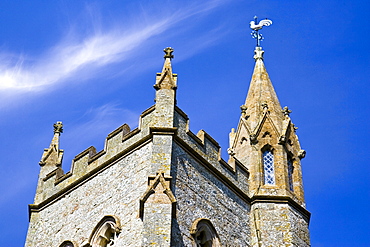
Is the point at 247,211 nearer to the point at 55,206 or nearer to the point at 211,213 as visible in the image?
the point at 211,213

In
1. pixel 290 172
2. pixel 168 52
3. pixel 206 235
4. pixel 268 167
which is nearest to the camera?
pixel 206 235

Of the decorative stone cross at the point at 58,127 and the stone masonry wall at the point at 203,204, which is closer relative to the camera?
the stone masonry wall at the point at 203,204

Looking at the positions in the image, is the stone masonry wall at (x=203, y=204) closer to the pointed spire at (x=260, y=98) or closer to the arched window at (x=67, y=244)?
the arched window at (x=67, y=244)

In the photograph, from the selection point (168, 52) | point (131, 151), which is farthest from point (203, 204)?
point (168, 52)

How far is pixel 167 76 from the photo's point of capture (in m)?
30.8

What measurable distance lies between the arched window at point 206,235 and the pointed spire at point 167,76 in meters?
4.00

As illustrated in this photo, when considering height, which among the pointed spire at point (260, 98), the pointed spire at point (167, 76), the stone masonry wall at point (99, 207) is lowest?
the stone masonry wall at point (99, 207)

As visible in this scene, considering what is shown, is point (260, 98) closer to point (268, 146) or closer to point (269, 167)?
point (268, 146)

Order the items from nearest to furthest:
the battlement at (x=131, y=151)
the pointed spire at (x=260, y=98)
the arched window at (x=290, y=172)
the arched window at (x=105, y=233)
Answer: the arched window at (x=105, y=233) < the battlement at (x=131, y=151) < the arched window at (x=290, y=172) < the pointed spire at (x=260, y=98)

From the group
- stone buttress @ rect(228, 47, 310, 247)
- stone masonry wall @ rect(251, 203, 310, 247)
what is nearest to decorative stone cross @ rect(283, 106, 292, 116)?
stone buttress @ rect(228, 47, 310, 247)

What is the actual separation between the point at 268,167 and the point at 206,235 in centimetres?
425

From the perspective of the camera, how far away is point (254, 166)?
1284 inches

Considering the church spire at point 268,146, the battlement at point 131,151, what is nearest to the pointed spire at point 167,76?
the battlement at point 131,151

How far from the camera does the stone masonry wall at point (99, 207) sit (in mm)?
28547
